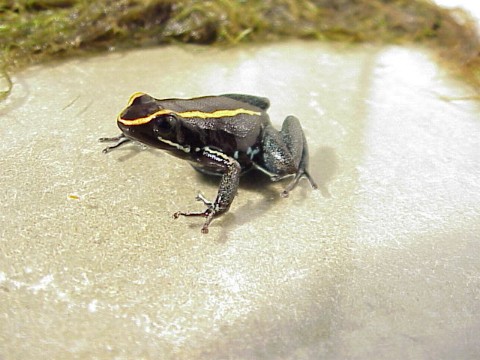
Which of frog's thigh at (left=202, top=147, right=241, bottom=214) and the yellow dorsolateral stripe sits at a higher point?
the yellow dorsolateral stripe

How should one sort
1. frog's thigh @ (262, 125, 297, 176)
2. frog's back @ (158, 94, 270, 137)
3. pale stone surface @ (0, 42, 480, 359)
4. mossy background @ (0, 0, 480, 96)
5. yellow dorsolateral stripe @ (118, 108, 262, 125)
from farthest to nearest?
mossy background @ (0, 0, 480, 96)
frog's thigh @ (262, 125, 297, 176)
frog's back @ (158, 94, 270, 137)
yellow dorsolateral stripe @ (118, 108, 262, 125)
pale stone surface @ (0, 42, 480, 359)

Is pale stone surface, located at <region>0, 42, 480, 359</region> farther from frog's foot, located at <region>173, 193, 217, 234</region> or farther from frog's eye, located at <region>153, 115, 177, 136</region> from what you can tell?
frog's eye, located at <region>153, 115, 177, 136</region>

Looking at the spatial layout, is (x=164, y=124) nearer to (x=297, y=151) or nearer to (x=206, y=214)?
(x=206, y=214)

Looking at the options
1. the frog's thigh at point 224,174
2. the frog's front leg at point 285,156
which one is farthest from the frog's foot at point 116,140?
the frog's front leg at point 285,156

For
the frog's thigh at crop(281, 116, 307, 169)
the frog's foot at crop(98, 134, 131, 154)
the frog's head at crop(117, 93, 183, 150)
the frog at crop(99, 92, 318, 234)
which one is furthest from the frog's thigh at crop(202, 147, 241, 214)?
the frog's foot at crop(98, 134, 131, 154)

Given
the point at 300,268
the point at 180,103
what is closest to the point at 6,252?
the point at 180,103

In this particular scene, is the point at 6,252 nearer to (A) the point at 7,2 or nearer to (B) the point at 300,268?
(B) the point at 300,268

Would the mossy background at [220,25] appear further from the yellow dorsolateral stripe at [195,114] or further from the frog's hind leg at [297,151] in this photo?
the frog's hind leg at [297,151]
